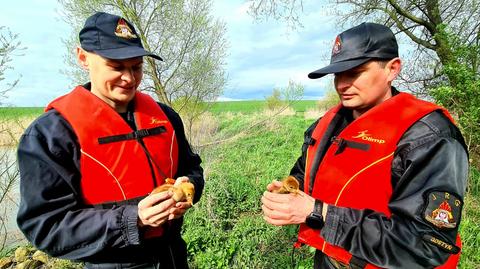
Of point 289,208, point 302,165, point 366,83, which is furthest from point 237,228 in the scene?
point 366,83

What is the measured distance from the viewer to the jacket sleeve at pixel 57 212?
1777 mm

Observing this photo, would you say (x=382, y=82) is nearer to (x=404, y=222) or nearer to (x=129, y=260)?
(x=404, y=222)

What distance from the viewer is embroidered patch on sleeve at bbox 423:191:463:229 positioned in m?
1.55

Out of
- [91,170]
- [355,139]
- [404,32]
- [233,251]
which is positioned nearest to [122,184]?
[91,170]

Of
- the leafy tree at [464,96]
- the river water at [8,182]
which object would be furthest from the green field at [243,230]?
the river water at [8,182]

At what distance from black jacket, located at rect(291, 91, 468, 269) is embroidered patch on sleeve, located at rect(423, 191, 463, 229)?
11 mm

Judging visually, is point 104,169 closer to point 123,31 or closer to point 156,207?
point 156,207

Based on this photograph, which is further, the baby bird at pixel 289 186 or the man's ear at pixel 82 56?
the man's ear at pixel 82 56

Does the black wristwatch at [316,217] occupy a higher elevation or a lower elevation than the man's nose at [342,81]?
lower

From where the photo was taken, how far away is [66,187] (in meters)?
1.88

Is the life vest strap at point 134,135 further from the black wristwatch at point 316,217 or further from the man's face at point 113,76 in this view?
the black wristwatch at point 316,217

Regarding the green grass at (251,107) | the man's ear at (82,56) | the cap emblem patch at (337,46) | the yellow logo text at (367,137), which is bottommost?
the green grass at (251,107)

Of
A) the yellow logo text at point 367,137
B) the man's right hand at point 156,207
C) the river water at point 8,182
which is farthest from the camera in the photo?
the river water at point 8,182

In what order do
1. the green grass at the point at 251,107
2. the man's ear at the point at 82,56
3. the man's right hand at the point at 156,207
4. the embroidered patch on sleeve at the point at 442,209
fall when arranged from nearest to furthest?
the embroidered patch on sleeve at the point at 442,209
the man's right hand at the point at 156,207
the man's ear at the point at 82,56
the green grass at the point at 251,107
